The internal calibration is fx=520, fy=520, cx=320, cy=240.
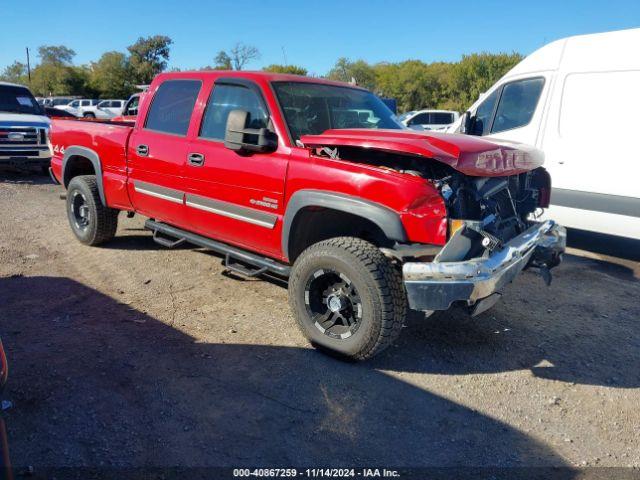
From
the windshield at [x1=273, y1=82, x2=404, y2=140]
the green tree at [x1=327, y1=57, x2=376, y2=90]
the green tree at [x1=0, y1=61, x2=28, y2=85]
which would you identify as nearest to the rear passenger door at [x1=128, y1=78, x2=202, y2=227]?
the windshield at [x1=273, y1=82, x2=404, y2=140]

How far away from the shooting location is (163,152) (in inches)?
187

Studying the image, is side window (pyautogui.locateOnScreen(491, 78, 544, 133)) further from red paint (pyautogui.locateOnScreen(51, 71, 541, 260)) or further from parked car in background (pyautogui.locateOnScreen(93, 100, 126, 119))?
parked car in background (pyautogui.locateOnScreen(93, 100, 126, 119))

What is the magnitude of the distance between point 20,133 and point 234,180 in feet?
28.4

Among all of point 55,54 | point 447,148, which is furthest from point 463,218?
point 55,54

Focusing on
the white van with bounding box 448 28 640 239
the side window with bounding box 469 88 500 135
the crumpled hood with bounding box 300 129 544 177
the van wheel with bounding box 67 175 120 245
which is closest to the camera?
the crumpled hood with bounding box 300 129 544 177

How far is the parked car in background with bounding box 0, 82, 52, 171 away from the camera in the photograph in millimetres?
10484

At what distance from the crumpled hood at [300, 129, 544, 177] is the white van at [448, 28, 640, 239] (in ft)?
7.50

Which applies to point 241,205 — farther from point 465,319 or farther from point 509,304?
point 509,304

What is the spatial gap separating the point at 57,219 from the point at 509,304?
6174 mm

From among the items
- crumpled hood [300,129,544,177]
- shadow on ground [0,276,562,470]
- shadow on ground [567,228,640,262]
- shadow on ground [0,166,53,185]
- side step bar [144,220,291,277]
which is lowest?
shadow on ground [0,276,562,470]

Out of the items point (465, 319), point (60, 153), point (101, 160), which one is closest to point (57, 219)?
point (60, 153)

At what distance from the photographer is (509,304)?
487 centimetres

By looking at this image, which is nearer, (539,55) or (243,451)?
(243,451)

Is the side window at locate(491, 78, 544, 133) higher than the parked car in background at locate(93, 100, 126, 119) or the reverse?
the reverse
